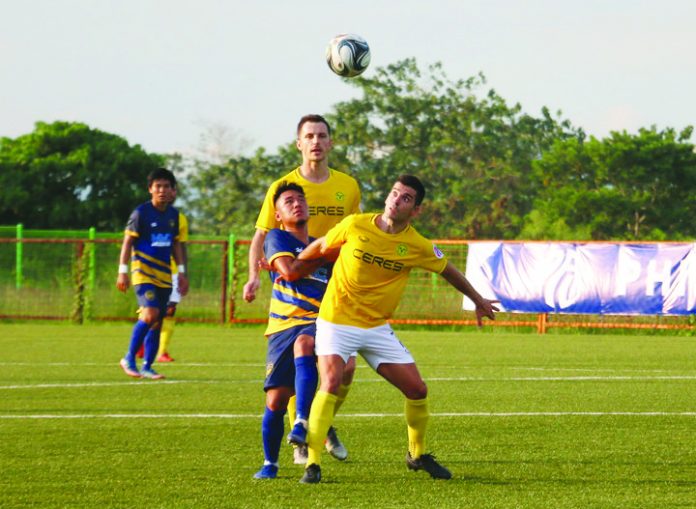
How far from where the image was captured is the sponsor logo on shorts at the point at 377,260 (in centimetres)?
654

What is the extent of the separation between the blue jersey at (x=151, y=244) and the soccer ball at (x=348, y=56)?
3522mm

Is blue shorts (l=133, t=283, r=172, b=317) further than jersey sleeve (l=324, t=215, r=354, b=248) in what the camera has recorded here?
Yes

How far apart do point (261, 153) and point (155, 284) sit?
113 ft

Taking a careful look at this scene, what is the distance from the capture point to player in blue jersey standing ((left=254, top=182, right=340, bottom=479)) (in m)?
6.64

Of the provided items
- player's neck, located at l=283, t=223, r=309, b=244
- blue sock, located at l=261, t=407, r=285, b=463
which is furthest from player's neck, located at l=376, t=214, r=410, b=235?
blue sock, located at l=261, t=407, r=285, b=463

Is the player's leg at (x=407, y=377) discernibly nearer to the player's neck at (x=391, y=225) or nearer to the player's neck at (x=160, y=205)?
the player's neck at (x=391, y=225)

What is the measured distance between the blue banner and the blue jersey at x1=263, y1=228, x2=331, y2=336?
16099 millimetres

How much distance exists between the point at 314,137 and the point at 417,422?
2034 mm

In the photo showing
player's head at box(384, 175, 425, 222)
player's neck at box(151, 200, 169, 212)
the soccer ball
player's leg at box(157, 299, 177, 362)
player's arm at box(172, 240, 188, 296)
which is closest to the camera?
player's head at box(384, 175, 425, 222)

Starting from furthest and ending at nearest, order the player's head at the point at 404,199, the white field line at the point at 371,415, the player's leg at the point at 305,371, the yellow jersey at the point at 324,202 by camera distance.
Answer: the white field line at the point at 371,415 → the yellow jersey at the point at 324,202 → the player's leg at the point at 305,371 → the player's head at the point at 404,199

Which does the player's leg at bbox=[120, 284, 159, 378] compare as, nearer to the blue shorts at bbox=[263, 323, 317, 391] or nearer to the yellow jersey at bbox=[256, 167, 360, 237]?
the yellow jersey at bbox=[256, 167, 360, 237]

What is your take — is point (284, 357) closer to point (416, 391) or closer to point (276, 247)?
point (276, 247)

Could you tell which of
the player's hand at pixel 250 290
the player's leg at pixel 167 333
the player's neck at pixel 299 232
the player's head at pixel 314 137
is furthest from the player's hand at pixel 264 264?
the player's leg at pixel 167 333

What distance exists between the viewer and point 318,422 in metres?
6.43
